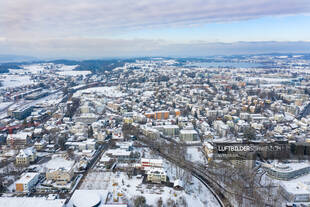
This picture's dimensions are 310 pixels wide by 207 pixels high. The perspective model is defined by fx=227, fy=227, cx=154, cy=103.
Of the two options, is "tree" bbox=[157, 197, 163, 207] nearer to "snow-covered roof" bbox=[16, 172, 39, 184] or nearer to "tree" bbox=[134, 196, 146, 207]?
"tree" bbox=[134, 196, 146, 207]

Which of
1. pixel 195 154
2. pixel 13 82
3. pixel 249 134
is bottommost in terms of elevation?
pixel 195 154

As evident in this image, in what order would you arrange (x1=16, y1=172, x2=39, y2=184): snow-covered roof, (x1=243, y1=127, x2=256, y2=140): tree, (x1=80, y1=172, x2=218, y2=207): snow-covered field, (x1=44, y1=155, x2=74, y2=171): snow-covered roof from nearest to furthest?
(x1=80, y1=172, x2=218, y2=207): snow-covered field → (x1=16, y1=172, x2=39, y2=184): snow-covered roof → (x1=44, y1=155, x2=74, y2=171): snow-covered roof → (x1=243, y1=127, x2=256, y2=140): tree

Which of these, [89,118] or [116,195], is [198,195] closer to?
[116,195]

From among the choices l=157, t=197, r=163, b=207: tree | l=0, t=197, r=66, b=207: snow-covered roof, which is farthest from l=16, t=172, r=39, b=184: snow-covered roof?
l=157, t=197, r=163, b=207: tree

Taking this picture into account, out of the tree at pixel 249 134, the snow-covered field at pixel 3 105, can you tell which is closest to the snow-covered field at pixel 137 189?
the tree at pixel 249 134

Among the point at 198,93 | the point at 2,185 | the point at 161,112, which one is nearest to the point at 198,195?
the point at 2,185

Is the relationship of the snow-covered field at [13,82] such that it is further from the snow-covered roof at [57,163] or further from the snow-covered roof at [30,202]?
the snow-covered roof at [30,202]

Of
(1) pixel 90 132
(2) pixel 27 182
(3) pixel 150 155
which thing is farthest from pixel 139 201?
(1) pixel 90 132

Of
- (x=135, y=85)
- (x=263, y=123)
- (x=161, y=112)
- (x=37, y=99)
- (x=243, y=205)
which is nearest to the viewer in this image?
(x=243, y=205)

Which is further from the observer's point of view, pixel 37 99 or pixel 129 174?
pixel 37 99

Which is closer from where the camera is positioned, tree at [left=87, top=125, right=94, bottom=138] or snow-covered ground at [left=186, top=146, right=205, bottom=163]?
snow-covered ground at [left=186, top=146, right=205, bottom=163]

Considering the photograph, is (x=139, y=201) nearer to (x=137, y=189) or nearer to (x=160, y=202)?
(x=160, y=202)
